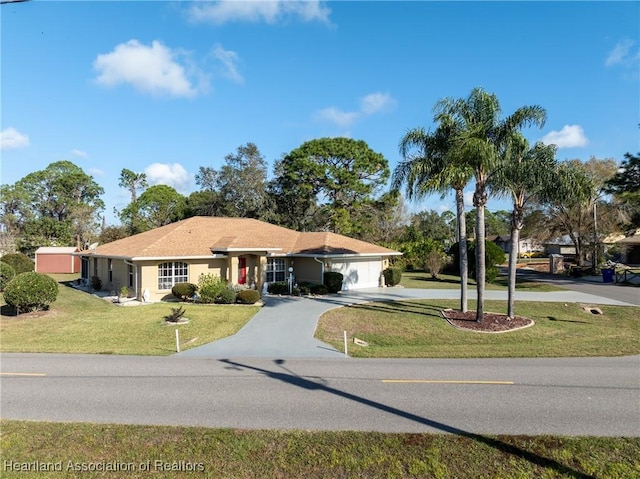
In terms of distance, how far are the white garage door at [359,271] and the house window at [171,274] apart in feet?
30.8

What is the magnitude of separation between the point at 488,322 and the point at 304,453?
42.6ft

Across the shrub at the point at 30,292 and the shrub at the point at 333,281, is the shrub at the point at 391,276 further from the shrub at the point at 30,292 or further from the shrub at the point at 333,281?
the shrub at the point at 30,292

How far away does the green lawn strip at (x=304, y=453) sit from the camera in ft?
17.7

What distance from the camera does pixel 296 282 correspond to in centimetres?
2688

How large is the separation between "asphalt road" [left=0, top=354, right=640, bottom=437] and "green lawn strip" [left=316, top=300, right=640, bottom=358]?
1.12m

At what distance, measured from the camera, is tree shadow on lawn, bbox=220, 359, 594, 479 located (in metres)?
5.56

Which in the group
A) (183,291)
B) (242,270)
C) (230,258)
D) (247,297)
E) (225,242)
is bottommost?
(247,297)

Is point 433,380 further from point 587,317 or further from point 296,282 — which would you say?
point 296,282

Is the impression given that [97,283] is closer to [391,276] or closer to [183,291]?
[183,291]

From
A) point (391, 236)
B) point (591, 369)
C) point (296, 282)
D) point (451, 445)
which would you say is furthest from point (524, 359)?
point (391, 236)

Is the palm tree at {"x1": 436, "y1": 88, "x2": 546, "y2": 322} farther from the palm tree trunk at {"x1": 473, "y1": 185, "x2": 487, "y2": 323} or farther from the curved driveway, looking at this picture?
the curved driveway

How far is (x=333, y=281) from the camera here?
84.3ft

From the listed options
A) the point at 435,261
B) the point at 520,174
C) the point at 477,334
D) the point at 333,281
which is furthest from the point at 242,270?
the point at 435,261

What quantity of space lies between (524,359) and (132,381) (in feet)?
34.0
